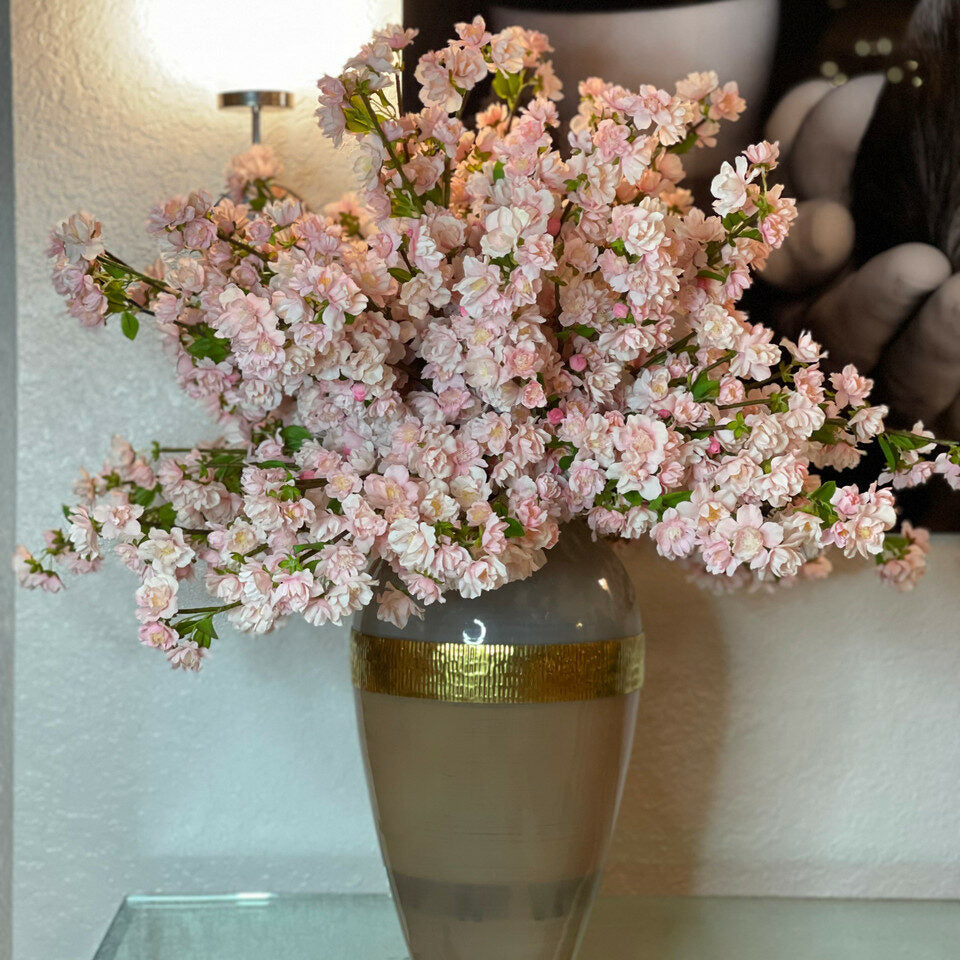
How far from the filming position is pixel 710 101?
1.17m

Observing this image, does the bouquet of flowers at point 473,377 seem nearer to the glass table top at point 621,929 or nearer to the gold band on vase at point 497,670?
the gold band on vase at point 497,670

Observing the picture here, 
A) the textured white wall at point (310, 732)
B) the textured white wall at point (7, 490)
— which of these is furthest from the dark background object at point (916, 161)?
the textured white wall at point (7, 490)


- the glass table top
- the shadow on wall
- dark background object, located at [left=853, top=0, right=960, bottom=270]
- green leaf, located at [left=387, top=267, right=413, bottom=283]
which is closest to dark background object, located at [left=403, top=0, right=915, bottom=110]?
dark background object, located at [left=853, top=0, right=960, bottom=270]

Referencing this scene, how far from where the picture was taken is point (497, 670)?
3.46 feet

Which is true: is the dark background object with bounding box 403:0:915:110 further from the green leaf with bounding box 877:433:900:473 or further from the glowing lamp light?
the green leaf with bounding box 877:433:900:473

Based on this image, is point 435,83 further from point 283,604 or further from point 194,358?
point 283,604

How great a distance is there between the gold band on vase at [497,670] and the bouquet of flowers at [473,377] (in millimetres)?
54

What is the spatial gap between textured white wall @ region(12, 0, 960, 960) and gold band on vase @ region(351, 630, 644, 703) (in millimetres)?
401

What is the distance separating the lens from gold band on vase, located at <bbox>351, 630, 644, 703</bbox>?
106cm

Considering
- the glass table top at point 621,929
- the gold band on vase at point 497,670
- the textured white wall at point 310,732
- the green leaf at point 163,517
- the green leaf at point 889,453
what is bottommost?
the glass table top at point 621,929

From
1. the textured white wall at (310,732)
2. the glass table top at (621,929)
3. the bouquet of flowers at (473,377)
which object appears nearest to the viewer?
the bouquet of flowers at (473,377)

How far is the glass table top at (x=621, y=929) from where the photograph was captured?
4.30 ft

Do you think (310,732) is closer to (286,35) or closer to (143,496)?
(143,496)

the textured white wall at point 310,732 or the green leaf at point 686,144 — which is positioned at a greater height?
the green leaf at point 686,144
